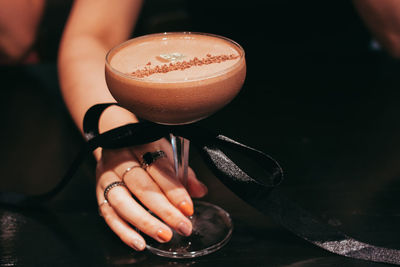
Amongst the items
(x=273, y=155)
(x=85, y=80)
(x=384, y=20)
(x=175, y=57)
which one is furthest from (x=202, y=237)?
(x=384, y=20)

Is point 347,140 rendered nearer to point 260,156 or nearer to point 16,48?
point 260,156

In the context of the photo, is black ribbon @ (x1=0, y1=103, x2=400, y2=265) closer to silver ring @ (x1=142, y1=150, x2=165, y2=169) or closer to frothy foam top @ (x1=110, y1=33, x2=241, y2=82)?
silver ring @ (x1=142, y1=150, x2=165, y2=169)

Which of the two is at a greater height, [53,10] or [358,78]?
[358,78]

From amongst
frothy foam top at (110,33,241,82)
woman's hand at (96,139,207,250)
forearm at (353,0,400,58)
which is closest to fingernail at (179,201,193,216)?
woman's hand at (96,139,207,250)

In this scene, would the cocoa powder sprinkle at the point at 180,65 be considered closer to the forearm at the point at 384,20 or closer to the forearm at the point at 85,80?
the forearm at the point at 85,80

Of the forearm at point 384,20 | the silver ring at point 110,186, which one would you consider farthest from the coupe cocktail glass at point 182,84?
the forearm at point 384,20

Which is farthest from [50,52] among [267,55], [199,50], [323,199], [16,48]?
[323,199]
